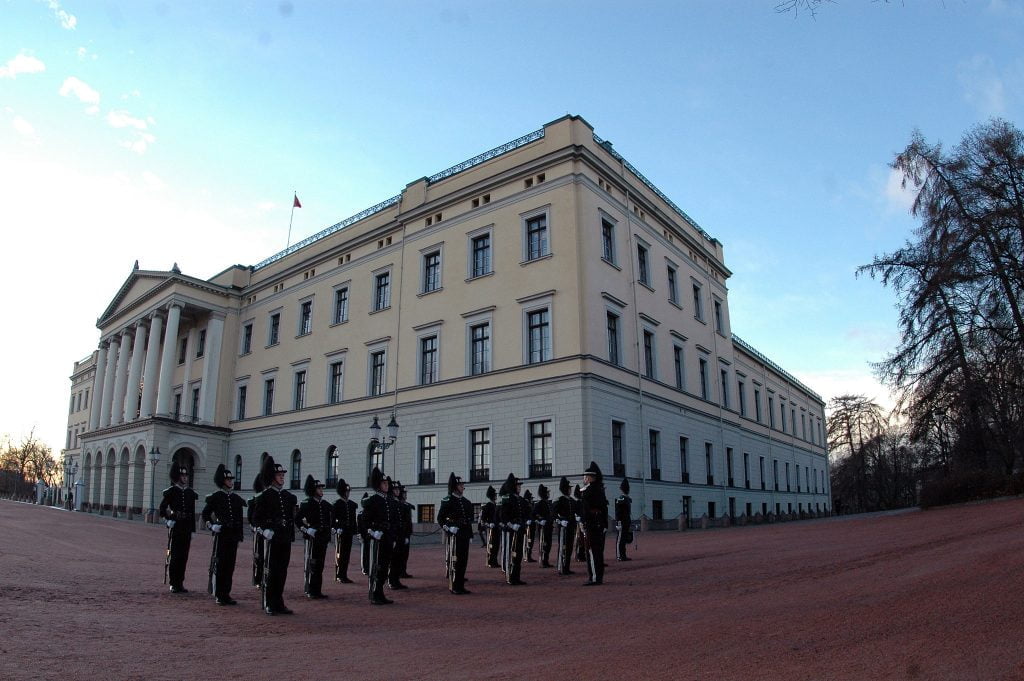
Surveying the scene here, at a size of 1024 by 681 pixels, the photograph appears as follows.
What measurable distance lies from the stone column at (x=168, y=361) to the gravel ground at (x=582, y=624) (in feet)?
109

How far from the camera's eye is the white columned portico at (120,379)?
51.2m

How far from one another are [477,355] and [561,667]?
2634cm

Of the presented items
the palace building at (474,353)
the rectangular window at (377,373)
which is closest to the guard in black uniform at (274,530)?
the palace building at (474,353)

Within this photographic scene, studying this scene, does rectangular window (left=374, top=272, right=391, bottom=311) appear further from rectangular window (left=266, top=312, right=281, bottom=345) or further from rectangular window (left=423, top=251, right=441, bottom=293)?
rectangular window (left=266, top=312, right=281, bottom=345)

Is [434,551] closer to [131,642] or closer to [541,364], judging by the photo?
[541,364]

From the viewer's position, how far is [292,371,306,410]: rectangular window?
41.2m

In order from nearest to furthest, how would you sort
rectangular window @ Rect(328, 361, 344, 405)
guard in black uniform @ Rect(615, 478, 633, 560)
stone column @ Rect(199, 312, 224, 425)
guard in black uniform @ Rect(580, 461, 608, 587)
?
1. guard in black uniform @ Rect(580, 461, 608, 587)
2. guard in black uniform @ Rect(615, 478, 633, 560)
3. rectangular window @ Rect(328, 361, 344, 405)
4. stone column @ Rect(199, 312, 224, 425)

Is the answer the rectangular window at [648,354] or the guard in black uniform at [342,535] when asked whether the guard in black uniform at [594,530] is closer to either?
the guard in black uniform at [342,535]

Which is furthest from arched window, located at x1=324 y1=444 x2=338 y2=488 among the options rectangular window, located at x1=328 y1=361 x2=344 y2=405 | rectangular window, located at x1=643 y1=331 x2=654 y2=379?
rectangular window, located at x1=643 y1=331 x2=654 y2=379

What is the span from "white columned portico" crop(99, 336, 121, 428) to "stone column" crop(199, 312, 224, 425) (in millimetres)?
11466

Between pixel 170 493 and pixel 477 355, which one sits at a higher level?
pixel 477 355

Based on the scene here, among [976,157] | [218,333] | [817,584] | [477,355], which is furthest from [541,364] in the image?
[218,333]

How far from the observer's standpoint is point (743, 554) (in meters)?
15.5

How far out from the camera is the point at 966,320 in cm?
2523
